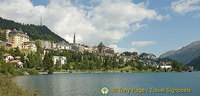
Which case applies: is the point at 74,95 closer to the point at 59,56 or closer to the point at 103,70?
the point at 103,70

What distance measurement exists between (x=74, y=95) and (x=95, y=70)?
124829 millimetres

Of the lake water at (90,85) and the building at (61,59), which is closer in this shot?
the lake water at (90,85)

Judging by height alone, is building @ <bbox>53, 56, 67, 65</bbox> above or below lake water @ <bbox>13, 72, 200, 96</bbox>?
above

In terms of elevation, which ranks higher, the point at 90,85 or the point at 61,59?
the point at 61,59

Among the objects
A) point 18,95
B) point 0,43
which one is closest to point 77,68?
point 0,43

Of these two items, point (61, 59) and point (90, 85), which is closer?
point (90, 85)

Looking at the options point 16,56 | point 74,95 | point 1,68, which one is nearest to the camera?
point 74,95

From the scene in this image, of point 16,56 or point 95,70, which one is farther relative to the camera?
point 95,70

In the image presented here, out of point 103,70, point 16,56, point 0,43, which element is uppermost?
point 0,43

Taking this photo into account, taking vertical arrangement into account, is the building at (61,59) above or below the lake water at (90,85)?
above

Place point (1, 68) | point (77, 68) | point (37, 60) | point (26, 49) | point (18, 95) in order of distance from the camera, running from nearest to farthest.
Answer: point (18, 95) → point (1, 68) → point (37, 60) → point (77, 68) → point (26, 49)

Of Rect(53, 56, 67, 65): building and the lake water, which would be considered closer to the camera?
the lake water

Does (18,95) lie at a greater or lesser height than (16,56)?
lesser

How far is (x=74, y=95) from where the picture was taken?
116ft
